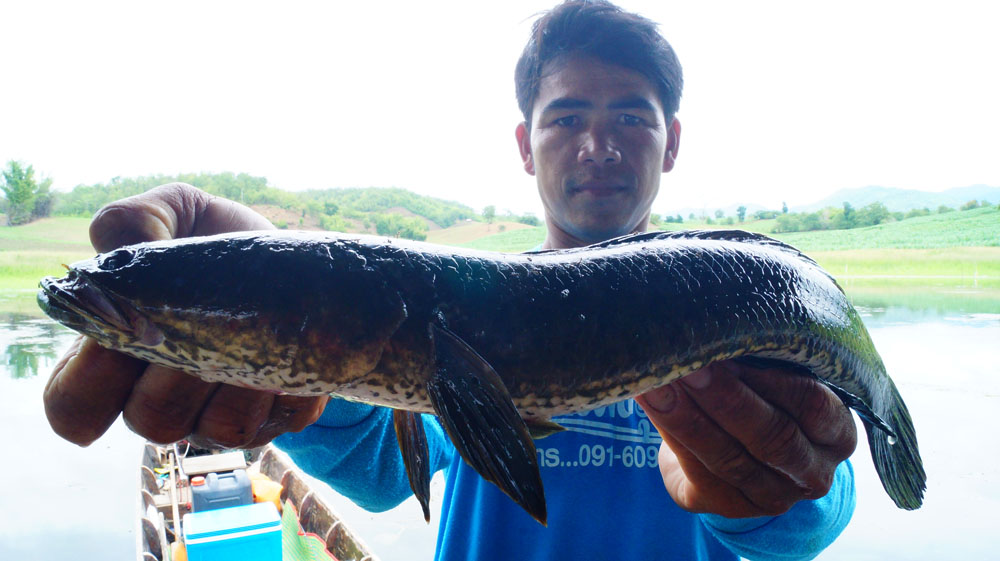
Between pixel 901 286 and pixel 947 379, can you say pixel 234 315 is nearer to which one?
pixel 901 286

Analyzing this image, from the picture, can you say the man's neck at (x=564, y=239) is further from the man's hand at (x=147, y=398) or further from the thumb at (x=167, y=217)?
the man's hand at (x=147, y=398)

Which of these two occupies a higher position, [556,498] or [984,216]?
[984,216]

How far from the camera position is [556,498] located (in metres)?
2.19

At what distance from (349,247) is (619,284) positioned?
0.60 meters

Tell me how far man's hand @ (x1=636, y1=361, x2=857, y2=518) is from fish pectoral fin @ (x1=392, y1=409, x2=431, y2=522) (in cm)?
54

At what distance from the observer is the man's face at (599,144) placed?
8.14ft

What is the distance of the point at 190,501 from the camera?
5.12m

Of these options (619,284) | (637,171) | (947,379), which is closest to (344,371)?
(619,284)

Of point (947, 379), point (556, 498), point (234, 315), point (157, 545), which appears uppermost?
point (234, 315)

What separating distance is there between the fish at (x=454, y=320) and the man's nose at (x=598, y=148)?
38.4 inches

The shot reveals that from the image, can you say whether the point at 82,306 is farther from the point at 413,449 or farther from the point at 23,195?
the point at 23,195

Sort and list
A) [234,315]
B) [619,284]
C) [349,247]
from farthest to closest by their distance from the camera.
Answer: [619,284]
[349,247]
[234,315]

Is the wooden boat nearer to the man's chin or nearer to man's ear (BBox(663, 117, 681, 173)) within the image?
the man's chin

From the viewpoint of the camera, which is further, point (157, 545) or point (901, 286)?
point (901, 286)
